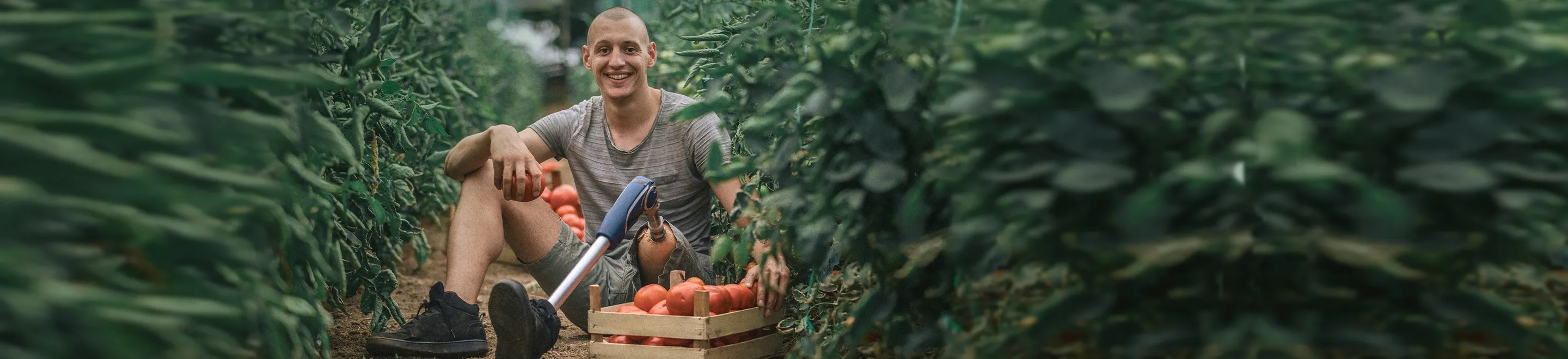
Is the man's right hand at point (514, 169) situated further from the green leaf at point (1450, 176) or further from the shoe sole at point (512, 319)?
the green leaf at point (1450, 176)

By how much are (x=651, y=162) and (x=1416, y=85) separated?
2.92 meters

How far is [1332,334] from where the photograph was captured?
3.83 feet

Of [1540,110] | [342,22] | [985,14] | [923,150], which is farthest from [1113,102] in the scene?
[342,22]

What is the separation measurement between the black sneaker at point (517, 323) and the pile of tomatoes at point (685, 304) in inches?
9.2

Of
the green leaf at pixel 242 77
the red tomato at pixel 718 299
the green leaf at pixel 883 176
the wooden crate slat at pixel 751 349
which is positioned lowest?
the wooden crate slat at pixel 751 349

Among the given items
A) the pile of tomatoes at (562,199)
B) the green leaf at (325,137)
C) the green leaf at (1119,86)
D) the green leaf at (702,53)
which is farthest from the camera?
the pile of tomatoes at (562,199)

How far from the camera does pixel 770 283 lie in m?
2.94

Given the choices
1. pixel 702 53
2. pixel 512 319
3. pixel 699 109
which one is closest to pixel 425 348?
pixel 512 319

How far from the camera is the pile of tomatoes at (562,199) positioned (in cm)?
582

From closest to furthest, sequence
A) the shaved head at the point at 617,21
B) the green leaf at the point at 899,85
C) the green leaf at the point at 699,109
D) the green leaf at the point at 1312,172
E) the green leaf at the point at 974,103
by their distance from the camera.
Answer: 1. the green leaf at the point at 1312,172
2. the green leaf at the point at 974,103
3. the green leaf at the point at 899,85
4. the green leaf at the point at 699,109
5. the shaved head at the point at 617,21

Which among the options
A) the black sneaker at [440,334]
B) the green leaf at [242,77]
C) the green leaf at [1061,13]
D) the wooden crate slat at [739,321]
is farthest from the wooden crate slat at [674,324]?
the green leaf at [1061,13]

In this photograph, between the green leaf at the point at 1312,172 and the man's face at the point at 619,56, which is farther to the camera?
the man's face at the point at 619,56

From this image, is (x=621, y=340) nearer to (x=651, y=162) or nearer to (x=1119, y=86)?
(x=651, y=162)

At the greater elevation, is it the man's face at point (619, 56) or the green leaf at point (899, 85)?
the green leaf at point (899, 85)
